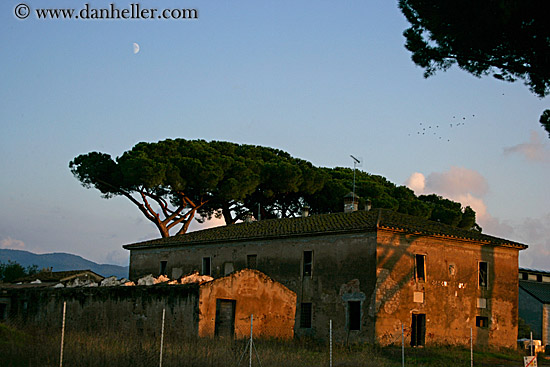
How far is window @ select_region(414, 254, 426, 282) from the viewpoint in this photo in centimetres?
2602

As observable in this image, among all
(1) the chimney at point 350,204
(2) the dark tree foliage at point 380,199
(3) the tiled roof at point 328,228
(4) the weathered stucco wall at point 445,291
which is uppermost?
(2) the dark tree foliage at point 380,199

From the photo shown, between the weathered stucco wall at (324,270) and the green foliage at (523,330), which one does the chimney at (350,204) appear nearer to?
the weathered stucco wall at (324,270)

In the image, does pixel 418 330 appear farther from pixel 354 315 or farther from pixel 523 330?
pixel 523 330

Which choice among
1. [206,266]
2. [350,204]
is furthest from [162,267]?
[350,204]

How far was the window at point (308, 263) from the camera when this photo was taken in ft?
88.0

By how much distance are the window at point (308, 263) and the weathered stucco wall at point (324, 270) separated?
0.49ft

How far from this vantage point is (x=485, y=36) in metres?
15.7

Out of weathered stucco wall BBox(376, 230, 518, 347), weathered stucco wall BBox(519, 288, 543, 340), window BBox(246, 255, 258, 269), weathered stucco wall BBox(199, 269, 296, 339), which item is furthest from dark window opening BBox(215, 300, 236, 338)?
weathered stucco wall BBox(519, 288, 543, 340)

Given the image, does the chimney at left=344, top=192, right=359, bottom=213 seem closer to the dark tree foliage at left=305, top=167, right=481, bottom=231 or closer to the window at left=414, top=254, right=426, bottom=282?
the window at left=414, top=254, right=426, bottom=282

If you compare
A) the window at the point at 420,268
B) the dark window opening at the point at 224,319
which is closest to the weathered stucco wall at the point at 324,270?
the window at the point at 420,268

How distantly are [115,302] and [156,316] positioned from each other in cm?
222

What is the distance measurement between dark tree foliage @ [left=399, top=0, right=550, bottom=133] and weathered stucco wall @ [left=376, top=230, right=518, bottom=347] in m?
9.03

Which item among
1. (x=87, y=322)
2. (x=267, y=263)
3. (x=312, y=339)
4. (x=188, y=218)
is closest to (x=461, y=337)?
(x=312, y=339)

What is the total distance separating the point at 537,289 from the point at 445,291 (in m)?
15.3
